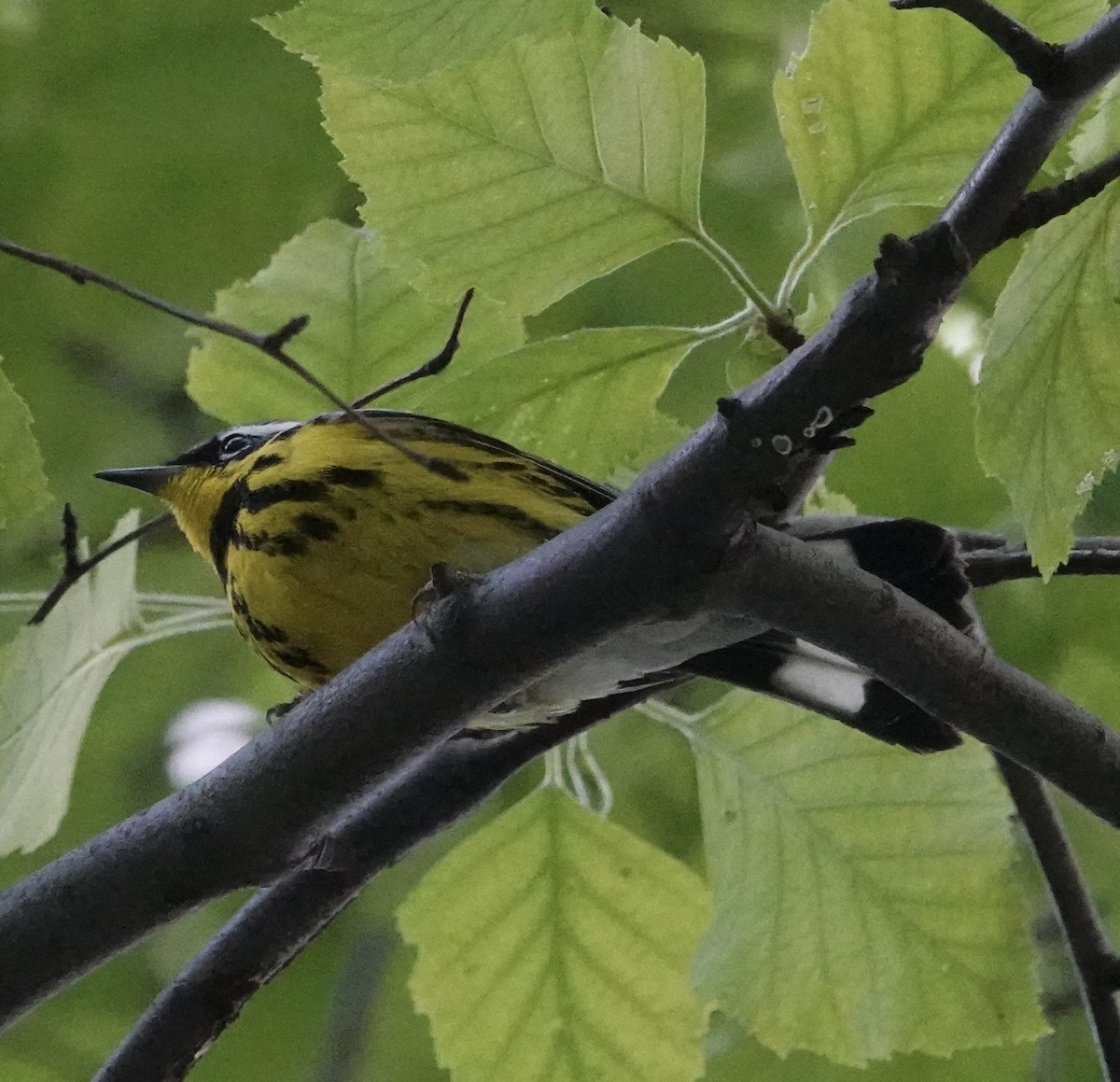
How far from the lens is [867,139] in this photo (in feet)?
2.73

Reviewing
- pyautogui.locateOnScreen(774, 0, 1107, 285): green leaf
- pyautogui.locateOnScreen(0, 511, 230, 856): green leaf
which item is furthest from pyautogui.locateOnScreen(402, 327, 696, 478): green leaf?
pyautogui.locateOnScreen(0, 511, 230, 856): green leaf

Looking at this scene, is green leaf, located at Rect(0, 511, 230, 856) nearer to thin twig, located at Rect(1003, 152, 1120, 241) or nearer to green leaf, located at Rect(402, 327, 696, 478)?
green leaf, located at Rect(402, 327, 696, 478)

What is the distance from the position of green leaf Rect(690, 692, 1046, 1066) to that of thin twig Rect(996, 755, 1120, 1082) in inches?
4.0

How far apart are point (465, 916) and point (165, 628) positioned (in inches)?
11.7

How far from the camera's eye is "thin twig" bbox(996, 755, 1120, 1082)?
0.88 m

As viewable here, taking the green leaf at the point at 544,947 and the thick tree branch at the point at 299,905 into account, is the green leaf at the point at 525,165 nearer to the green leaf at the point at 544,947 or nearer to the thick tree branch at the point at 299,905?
the thick tree branch at the point at 299,905

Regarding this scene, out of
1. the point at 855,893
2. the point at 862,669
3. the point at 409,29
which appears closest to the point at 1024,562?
the point at 862,669

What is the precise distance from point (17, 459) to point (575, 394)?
0.34m

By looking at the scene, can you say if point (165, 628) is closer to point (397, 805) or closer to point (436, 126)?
point (397, 805)

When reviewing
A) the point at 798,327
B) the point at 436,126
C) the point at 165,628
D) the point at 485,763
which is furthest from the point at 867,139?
the point at 165,628

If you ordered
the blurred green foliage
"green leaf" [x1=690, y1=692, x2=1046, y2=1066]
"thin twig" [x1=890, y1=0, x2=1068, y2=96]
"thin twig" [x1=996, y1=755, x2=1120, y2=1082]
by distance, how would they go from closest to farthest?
"thin twig" [x1=890, y1=0, x2=1068, y2=96] → "thin twig" [x1=996, y1=755, x2=1120, y2=1082] → "green leaf" [x1=690, y1=692, x2=1046, y2=1066] → the blurred green foliage

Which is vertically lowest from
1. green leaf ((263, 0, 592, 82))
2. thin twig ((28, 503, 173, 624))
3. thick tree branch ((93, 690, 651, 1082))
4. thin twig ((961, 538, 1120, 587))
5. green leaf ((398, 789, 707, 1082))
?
green leaf ((398, 789, 707, 1082))

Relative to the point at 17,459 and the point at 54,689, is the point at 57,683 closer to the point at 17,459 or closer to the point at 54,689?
the point at 54,689

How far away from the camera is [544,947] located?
3.61 feet
